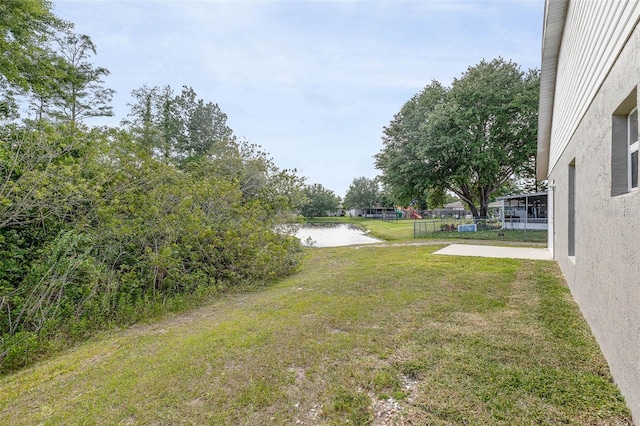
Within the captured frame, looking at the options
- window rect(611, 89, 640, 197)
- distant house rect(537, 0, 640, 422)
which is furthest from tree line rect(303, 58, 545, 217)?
window rect(611, 89, 640, 197)

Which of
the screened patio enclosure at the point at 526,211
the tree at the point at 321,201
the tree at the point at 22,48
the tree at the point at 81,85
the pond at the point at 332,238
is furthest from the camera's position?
the tree at the point at 321,201

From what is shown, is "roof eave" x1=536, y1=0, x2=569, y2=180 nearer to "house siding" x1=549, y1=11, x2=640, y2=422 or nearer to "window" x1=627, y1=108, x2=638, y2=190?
"house siding" x1=549, y1=11, x2=640, y2=422

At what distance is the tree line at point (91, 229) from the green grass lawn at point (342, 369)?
0.82 metres

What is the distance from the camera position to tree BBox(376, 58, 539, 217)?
48.1ft

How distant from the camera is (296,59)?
11109 millimetres

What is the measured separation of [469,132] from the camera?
49.2ft

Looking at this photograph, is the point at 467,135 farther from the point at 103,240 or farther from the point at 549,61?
the point at 103,240

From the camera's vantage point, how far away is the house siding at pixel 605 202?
1.93 metres

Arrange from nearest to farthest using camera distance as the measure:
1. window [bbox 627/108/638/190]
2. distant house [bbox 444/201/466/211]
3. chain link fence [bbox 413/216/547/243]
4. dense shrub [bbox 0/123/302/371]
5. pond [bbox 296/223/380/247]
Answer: window [bbox 627/108/638/190] < dense shrub [bbox 0/123/302/371] < pond [bbox 296/223/380/247] < chain link fence [bbox 413/216/547/243] < distant house [bbox 444/201/466/211]

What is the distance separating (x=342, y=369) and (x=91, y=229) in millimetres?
4731

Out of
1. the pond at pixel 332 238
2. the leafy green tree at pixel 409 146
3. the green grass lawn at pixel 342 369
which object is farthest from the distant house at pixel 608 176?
the leafy green tree at pixel 409 146

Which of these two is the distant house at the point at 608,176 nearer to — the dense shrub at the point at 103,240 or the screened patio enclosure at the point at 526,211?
the dense shrub at the point at 103,240

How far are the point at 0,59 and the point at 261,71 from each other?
7532 millimetres

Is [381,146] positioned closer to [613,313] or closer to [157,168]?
[157,168]
